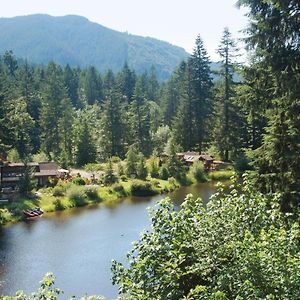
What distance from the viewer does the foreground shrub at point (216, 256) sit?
6.70m

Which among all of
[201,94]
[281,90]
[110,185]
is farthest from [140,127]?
[281,90]

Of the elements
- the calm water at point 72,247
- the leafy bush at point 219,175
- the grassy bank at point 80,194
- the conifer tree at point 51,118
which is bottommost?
the calm water at point 72,247

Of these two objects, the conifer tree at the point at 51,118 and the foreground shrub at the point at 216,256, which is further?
the conifer tree at the point at 51,118

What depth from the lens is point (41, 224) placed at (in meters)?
31.7

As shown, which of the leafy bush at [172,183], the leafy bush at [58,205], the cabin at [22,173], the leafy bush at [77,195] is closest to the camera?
the leafy bush at [58,205]

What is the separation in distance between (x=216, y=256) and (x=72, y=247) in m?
20.0

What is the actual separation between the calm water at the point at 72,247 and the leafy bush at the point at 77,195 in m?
1.40

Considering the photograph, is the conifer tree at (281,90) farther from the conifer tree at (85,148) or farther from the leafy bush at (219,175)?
the conifer tree at (85,148)

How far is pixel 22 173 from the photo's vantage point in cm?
3869

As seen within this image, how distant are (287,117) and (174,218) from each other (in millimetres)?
7763

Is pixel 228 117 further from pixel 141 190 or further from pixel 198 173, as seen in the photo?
pixel 141 190

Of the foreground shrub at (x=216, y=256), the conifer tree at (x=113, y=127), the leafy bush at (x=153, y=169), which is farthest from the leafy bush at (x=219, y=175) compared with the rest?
the foreground shrub at (x=216, y=256)

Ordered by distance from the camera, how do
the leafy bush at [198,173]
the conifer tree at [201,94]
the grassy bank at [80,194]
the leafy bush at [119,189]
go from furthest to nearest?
the conifer tree at [201,94], the leafy bush at [198,173], the leafy bush at [119,189], the grassy bank at [80,194]

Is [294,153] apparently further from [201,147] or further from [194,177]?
[201,147]
